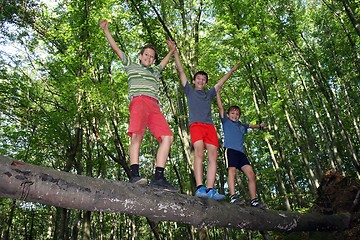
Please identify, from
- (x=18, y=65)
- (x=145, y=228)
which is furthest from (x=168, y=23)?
(x=145, y=228)

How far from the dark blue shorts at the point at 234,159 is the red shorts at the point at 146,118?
1951 millimetres

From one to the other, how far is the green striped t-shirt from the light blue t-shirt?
2038mm

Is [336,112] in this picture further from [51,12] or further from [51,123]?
[51,12]

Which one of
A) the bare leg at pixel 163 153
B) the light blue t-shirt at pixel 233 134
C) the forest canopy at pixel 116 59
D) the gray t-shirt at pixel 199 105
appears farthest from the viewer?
the forest canopy at pixel 116 59

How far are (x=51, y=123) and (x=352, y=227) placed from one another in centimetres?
1105

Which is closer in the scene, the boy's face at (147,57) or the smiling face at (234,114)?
the boy's face at (147,57)

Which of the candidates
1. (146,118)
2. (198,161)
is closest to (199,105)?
(198,161)

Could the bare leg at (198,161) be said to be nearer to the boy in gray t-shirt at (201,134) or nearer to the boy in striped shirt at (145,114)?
the boy in gray t-shirt at (201,134)

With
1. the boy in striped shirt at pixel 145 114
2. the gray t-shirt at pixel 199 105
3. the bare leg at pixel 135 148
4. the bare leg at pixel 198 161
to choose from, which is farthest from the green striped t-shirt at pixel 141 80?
the bare leg at pixel 198 161

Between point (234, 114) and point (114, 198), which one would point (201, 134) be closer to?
point (234, 114)

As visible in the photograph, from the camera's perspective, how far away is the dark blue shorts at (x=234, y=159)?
5.55 metres

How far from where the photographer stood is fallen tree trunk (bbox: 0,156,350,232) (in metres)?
2.42

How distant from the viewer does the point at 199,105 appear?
16.1ft

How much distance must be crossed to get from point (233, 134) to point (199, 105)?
1.28 metres
